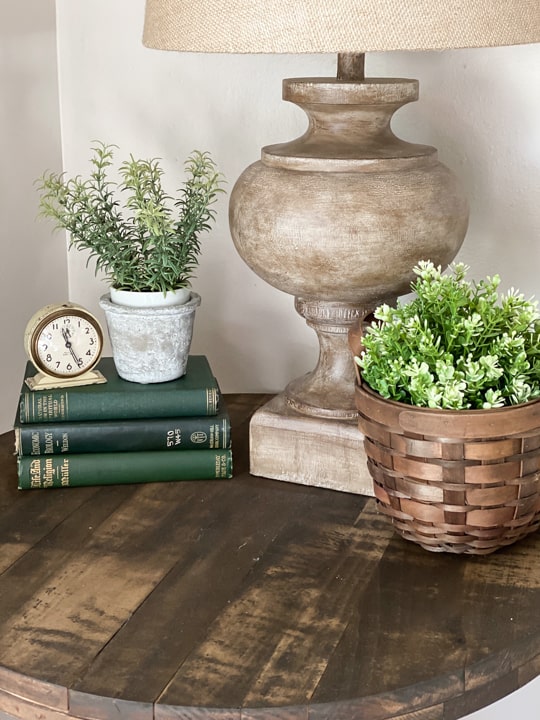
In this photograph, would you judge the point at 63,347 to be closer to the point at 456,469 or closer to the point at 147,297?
the point at 147,297

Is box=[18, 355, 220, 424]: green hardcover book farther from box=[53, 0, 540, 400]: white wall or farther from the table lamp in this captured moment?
box=[53, 0, 540, 400]: white wall

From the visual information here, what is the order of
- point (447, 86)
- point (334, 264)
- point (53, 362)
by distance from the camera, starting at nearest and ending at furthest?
point (334, 264), point (53, 362), point (447, 86)

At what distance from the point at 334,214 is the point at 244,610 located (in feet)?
1.33

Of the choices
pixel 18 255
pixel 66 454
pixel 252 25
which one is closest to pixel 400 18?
pixel 252 25

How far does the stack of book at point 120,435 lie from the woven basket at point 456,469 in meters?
0.24

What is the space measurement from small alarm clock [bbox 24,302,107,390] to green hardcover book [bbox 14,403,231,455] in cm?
6

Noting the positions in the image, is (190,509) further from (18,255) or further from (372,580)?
(18,255)

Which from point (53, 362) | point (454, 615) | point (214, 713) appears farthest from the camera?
point (53, 362)

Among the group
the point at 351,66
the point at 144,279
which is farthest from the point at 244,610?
the point at 351,66

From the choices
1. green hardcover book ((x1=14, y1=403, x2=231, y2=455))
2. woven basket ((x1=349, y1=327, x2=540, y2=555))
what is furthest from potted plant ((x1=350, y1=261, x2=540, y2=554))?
green hardcover book ((x1=14, y1=403, x2=231, y2=455))

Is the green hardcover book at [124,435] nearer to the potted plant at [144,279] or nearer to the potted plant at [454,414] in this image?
the potted plant at [144,279]

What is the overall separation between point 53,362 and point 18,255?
1.13 ft

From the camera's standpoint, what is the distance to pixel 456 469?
88cm

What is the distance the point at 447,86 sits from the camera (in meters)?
1.29
